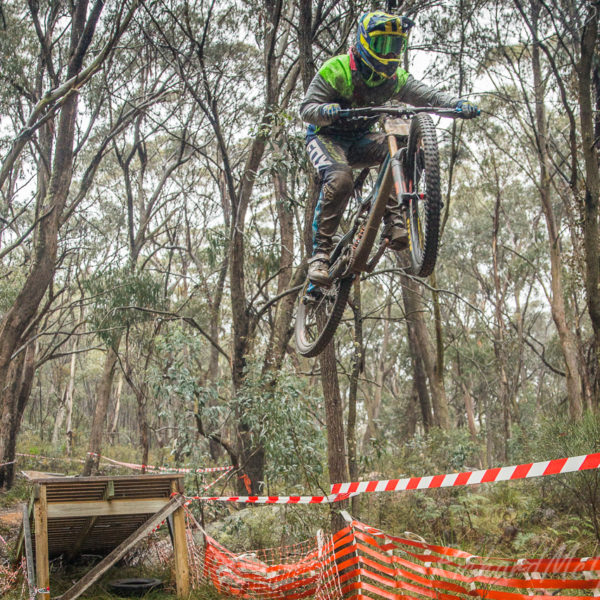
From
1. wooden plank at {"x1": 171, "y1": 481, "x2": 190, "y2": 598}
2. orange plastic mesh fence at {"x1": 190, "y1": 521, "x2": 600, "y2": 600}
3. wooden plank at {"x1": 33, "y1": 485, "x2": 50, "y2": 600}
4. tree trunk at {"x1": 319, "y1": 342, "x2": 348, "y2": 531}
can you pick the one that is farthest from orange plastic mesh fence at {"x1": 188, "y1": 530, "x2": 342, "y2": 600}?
wooden plank at {"x1": 33, "y1": 485, "x2": 50, "y2": 600}

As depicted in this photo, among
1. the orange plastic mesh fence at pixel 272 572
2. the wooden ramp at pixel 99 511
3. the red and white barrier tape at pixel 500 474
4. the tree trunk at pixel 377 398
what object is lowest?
the orange plastic mesh fence at pixel 272 572

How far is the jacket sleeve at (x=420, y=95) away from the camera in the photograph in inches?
186

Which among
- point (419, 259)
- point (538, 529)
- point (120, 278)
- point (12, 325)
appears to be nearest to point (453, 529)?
point (538, 529)

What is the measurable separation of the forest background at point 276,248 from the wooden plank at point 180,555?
123 centimetres

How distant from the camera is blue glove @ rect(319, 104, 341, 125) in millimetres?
4495

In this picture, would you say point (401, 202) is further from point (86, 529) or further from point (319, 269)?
point (86, 529)

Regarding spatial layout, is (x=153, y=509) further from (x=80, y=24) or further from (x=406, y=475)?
(x=80, y=24)

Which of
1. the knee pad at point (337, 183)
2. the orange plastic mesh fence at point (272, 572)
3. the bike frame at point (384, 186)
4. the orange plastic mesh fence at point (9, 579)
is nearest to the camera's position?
the bike frame at point (384, 186)

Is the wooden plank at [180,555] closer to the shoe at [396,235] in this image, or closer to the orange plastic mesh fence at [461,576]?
the orange plastic mesh fence at [461,576]

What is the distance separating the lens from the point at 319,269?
5070 millimetres

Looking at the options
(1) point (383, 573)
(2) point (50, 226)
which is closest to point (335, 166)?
(1) point (383, 573)

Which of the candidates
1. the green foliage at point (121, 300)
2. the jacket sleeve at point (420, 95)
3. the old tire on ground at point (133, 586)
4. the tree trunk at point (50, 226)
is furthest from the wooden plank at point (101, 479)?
the green foliage at point (121, 300)

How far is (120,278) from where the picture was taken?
44.8 ft

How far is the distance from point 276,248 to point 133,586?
642cm
